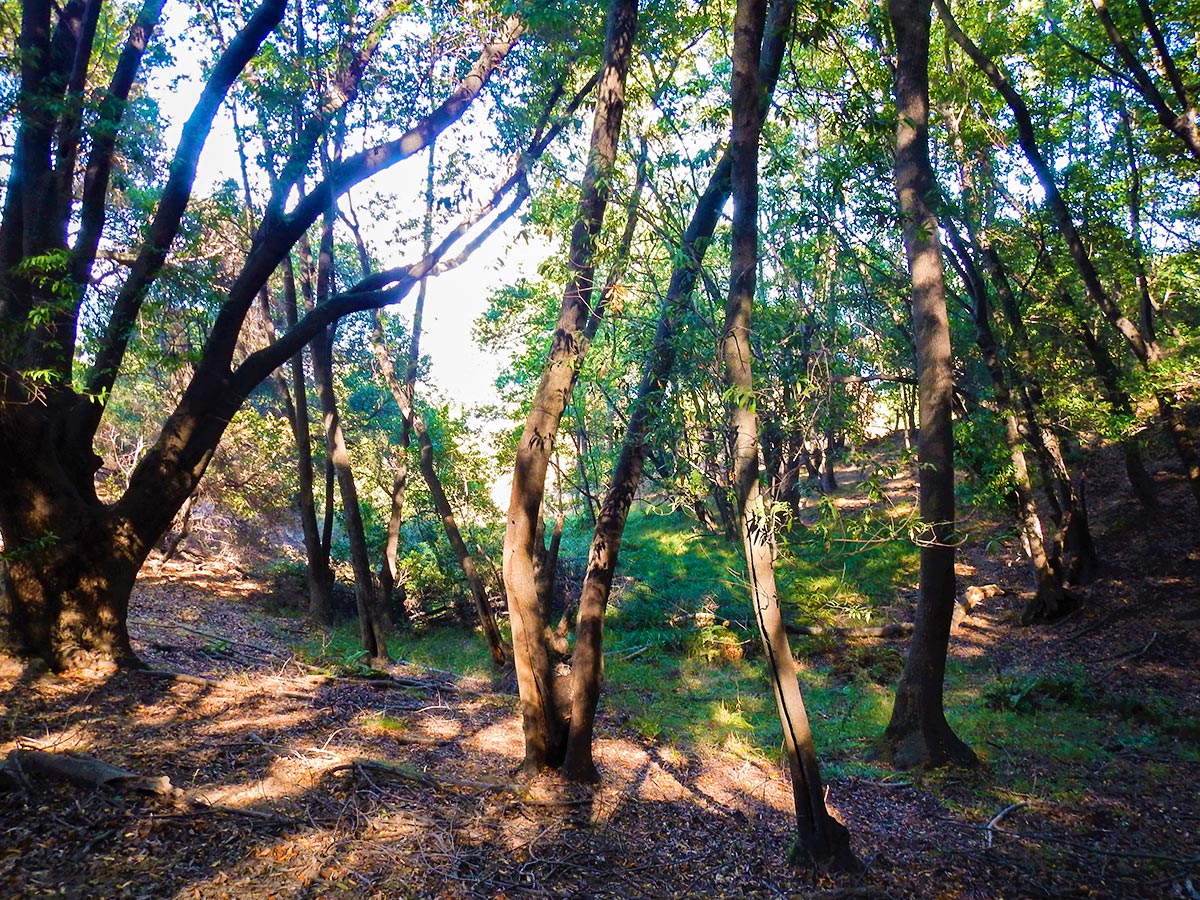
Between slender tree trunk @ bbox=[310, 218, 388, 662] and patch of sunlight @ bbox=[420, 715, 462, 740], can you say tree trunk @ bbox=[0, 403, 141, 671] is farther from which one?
slender tree trunk @ bbox=[310, 218, 388, 662]

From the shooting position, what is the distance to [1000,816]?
6156 mm

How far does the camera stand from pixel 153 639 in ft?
29.5

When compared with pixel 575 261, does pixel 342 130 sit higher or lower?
higher

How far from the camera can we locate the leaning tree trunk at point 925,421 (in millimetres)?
7438

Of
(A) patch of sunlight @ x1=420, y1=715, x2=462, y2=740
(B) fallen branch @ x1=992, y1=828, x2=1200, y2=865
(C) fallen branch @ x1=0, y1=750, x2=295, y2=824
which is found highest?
(C) fallen branch @ x1=0, y1=750, x2=295, y2=824

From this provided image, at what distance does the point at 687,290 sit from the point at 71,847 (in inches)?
204

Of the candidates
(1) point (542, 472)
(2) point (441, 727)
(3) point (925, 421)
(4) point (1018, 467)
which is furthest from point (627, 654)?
(1) point (542, 472)

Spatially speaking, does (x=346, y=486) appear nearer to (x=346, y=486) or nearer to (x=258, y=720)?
(x=346, y=486)

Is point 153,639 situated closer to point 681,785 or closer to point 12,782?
point 12,782

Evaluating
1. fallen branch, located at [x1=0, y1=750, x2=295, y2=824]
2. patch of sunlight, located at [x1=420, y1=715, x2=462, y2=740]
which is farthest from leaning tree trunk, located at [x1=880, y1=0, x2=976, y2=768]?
fallen branch, located at [x1=0, y1=750, x2=295, y2=824]

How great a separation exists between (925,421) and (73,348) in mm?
8299

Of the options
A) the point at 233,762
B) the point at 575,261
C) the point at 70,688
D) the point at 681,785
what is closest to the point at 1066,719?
the point at 681,785

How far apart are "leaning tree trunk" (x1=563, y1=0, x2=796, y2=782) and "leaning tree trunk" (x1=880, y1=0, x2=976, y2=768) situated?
6.70ft

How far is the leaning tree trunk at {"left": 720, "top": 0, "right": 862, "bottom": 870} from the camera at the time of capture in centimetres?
468
